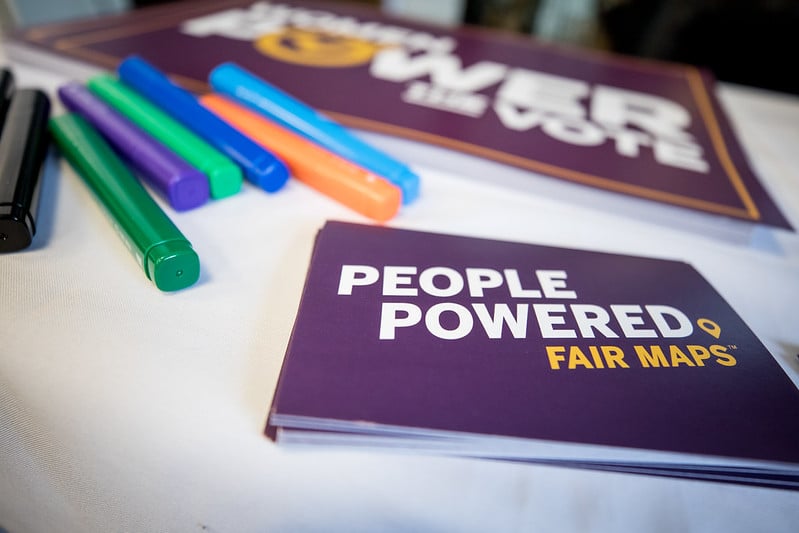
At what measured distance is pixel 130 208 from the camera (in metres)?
0.35

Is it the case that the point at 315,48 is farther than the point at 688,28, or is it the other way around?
the point at 688,28

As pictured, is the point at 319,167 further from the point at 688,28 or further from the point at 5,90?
the point at 688,28

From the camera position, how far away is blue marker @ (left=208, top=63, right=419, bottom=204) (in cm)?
44

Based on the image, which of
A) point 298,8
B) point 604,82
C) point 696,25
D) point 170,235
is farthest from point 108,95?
point 696,25

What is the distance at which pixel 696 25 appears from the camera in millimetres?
1334

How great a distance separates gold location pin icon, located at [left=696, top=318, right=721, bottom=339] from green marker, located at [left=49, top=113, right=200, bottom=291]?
331mm

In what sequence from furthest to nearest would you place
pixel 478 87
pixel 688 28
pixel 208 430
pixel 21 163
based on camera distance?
pixel 688 28, pixel 478 87, pixel 21 163, pixel 208 430

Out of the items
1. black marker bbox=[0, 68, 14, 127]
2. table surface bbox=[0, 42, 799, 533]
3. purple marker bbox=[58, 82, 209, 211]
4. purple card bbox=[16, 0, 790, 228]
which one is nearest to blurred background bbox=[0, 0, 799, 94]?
purple card bbox=[16, 0, 790, 228]

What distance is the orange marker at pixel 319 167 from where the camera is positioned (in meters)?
0.41

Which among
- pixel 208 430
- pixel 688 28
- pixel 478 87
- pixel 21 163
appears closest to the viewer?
pixel 208 430

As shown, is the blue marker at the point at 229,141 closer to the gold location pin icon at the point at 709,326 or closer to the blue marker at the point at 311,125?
the blue marker at the point at 311,125

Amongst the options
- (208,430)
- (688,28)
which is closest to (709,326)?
(208,430)

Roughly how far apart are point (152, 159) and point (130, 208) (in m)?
0.06

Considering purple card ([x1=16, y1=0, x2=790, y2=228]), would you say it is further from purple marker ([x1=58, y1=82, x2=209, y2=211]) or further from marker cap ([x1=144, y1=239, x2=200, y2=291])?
marker cap ([x1=144, y1=239, x2=200, y2=291])
